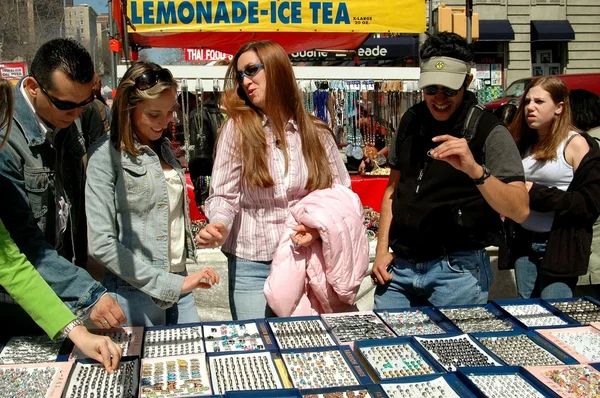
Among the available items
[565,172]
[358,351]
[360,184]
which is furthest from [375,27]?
[358,351]

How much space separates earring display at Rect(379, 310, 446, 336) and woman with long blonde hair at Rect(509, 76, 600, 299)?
918 mm

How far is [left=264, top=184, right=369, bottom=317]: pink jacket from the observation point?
2.16 meters

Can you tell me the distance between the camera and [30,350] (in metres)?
1.83

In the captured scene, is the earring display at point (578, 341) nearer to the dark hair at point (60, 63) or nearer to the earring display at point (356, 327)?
the earring display at point (356, 327)

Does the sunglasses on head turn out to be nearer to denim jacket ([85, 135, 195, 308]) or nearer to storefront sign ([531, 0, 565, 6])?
denim jacket ([85, 135, 195, 308])

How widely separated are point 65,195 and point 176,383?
794 millimetres

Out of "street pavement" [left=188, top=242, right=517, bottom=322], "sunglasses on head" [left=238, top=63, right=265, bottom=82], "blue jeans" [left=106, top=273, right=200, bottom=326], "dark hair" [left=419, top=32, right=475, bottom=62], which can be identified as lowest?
"street pavement" [left=188, top=242, right=517, bottom=322]

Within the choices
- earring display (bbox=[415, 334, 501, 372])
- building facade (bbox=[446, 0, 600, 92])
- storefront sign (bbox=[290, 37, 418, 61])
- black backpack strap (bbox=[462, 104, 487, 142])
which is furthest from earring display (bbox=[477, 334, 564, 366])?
building facade (bbox=[446, 0, 600, 92])

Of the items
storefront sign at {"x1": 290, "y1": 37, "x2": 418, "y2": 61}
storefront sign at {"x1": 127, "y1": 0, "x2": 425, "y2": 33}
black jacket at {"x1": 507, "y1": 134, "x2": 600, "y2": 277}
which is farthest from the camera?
storefront sign at {"x1": 290, "y1": 37, "x2": 418, "y2": 61}

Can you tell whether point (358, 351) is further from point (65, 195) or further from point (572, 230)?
point (572, 230)

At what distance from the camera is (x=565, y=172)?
2857 mm

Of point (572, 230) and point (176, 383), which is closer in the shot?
point (176, 383)

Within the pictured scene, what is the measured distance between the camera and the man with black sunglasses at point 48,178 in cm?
170

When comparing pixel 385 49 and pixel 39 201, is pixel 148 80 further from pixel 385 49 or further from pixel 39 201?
pixel 385 49
